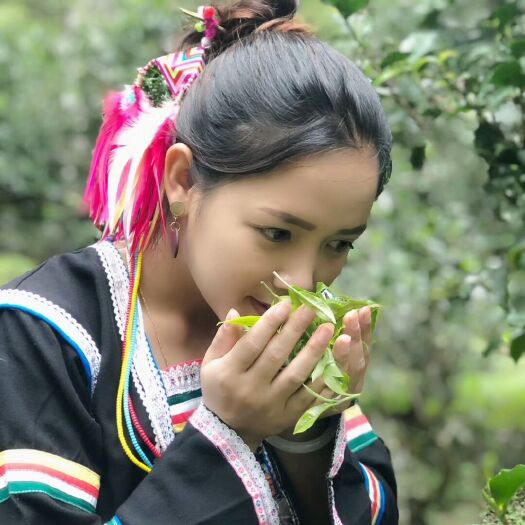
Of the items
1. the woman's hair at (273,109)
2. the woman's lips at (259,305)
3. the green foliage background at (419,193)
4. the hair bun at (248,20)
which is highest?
the hair bun at (248,20)

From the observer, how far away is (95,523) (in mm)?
1577

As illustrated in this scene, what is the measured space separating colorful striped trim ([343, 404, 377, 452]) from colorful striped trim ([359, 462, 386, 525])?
0.34 ft

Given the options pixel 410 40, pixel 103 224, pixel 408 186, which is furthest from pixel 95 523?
pixel 408 186

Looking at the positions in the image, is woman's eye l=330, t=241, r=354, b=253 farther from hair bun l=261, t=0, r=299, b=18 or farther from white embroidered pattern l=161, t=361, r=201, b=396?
hair bun l=261, t=0, r=299, b=18

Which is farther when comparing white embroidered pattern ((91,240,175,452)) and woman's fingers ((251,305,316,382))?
white embroidered pattern ((91,240,175,452))

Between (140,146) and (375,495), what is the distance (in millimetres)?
840

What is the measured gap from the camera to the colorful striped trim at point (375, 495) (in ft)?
6.24

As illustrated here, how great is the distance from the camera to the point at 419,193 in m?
3.46

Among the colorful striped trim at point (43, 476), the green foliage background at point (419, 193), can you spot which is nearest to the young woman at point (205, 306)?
the colorful striped trim at point (43, 476)

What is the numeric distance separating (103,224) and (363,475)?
74 centimetres

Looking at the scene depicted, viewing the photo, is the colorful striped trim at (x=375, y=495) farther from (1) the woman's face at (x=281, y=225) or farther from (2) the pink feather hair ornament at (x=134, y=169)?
(2) the pink feather hair ornament at (x=134, y=169)

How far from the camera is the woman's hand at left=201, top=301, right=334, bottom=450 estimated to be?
1.53 meters

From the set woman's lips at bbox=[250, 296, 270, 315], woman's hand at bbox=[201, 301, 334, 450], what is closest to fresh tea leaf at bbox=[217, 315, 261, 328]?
woman's hand at bbox=[201, 301, 334, 450]

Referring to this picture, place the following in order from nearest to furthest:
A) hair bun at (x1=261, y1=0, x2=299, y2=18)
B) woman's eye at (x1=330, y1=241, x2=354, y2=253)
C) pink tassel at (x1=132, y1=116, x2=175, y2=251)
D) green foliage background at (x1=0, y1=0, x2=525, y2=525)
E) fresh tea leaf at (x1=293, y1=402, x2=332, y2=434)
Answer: fresh tea leaf at (x1=293, y1=402, x2=332, y2=434)
woman's eye at (x1=330, y1=241, x2=354, y2=253)
pink tassel at (x1=132, y1=116, x2=175, y2=251)
hair bun at (x1=261, y1=0, x2=299, y2=18)
green foliage background at (x1=0, y1=0, x2=525, y2=525)
